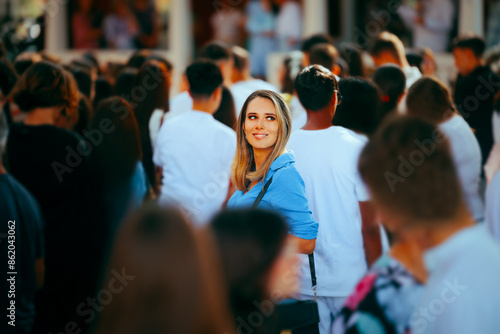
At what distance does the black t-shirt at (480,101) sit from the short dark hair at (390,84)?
1174 millimetres

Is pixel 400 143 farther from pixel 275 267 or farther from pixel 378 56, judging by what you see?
pixel 378 56

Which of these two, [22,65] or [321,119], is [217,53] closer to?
[22,65]

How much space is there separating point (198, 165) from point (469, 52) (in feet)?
10.6

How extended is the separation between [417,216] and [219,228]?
53 centimetres

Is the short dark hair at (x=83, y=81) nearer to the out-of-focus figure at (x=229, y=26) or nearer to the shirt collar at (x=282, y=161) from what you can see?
the shirt collar at (x=282, y=161)

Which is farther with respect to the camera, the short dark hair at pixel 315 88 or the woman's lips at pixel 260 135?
the short dark hair at pixel 315 88

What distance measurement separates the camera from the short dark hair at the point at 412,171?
1.82m

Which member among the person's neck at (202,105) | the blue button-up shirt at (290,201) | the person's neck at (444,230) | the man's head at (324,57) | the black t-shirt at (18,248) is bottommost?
the black t-shirt at (18,248)

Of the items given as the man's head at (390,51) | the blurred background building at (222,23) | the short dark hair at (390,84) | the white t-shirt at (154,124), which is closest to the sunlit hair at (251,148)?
the short dark hair at (390,84)

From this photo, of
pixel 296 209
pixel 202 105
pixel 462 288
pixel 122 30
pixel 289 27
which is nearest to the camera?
pixel 462 288

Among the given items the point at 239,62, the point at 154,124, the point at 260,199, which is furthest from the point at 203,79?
the point at 239,62

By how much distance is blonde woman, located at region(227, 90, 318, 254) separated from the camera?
10.3ft

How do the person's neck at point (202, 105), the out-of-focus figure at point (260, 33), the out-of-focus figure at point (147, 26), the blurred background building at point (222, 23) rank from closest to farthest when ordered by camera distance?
the person's neck at point (202, 105) → the blurred background building at point (222, 23) → the out-of-focus figure at point (260, 33) → the out-of-focus figure at point (147, 26)

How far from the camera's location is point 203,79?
4.77 metres
